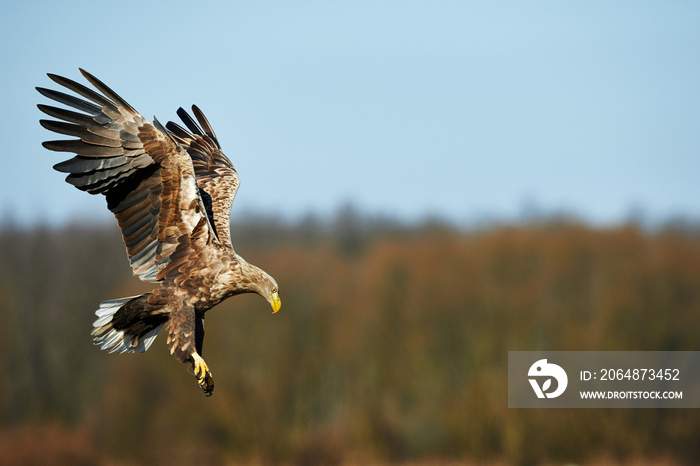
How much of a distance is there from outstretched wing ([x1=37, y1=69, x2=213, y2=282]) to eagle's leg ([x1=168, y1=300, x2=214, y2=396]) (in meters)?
0.40

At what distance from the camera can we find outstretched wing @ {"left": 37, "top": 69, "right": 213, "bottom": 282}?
7.25m

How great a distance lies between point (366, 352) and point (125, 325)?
2812cm

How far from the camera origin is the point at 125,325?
7902 millimetres

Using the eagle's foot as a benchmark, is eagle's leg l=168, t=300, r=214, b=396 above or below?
above

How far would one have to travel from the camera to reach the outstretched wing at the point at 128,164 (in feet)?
23.8

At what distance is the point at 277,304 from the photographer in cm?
707

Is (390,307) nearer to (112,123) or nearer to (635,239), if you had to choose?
Result: (635,239)

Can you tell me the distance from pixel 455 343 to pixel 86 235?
19827 millimetres

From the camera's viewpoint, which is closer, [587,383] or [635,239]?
[587,383]

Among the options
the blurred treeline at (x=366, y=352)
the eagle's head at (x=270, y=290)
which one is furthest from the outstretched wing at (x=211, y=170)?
the blurred treeline at (x=366, y=352)

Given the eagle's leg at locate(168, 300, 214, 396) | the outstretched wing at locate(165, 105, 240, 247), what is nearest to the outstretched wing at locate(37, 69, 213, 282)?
the eagle's leg at locate(168, 300, 214, 396)

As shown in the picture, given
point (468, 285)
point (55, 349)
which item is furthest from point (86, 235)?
point (468, 285)

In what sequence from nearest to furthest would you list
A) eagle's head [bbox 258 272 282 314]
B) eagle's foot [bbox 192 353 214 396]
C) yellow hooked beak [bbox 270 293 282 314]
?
eagle's foot [bbox 192 353 214 396], yellow hooked beak [bbox 270 293 282 314], eagle's head [bbox 258 272 282 314]

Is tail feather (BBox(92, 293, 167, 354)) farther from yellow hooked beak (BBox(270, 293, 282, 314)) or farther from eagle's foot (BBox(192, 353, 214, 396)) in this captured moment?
yellow hooked beak (BBox(270, 293, 282, 314))
